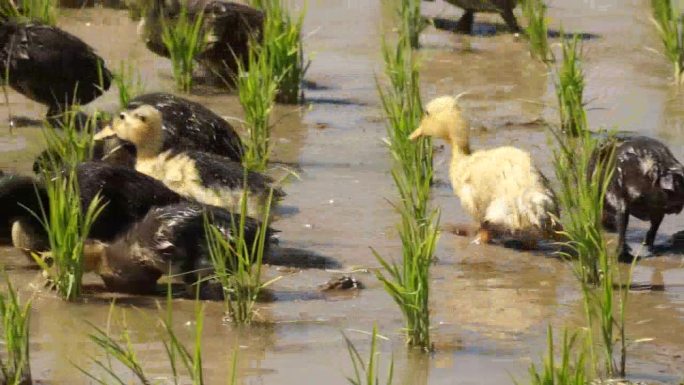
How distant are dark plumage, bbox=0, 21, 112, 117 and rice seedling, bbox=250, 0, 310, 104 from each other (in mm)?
968

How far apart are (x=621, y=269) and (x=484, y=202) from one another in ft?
2.61

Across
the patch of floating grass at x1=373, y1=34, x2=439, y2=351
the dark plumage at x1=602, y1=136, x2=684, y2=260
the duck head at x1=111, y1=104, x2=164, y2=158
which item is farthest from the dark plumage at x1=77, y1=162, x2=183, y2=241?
the dark plumage at x1=602, y1=136, x2=684, y2=260

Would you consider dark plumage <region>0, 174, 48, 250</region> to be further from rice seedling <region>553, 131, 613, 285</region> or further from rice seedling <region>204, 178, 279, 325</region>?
rice seedling <region>553, 131, 613, 285</region>

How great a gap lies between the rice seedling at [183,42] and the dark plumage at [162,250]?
344cm

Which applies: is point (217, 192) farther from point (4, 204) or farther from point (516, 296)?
point (516, 296)

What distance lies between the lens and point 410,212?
6746mm

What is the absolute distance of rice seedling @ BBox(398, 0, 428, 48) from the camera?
10.8 metres

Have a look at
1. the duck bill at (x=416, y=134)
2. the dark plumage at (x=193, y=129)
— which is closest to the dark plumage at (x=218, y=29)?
the dark plumage at (x=193, y=129)

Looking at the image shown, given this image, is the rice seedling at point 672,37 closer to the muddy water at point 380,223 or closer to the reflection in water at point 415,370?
the muddy water at point 380,223

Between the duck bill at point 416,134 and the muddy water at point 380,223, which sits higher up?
the duck bill at point 416,134

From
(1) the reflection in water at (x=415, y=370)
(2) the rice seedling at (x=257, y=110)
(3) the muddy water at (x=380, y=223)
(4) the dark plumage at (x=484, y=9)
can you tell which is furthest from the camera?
(4) the dark plumage at (x=484, y=9)

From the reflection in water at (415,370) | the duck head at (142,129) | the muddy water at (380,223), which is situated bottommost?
the muddy water at (380,223)

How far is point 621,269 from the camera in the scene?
6711 mm

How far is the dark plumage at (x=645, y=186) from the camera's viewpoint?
6793mm
